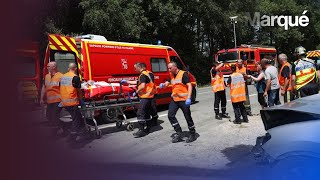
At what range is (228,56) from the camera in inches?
1041

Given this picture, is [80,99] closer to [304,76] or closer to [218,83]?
[218,83]

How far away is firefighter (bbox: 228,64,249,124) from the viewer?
923cm

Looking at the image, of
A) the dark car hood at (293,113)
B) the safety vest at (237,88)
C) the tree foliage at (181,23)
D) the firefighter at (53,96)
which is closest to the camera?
the dark car hood at (293,113)

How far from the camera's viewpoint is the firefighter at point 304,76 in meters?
7.71

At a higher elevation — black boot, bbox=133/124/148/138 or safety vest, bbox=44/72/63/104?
safety vest, bbox=44/72/63/104

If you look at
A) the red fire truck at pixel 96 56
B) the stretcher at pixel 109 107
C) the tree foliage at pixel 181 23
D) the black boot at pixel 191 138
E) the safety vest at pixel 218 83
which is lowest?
the black boot at pixel 191 138

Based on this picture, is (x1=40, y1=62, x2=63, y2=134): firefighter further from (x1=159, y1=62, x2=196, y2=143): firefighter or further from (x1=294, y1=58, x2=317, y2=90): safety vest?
(x1=294, y1=58, x2=317, y2=90): safety vest

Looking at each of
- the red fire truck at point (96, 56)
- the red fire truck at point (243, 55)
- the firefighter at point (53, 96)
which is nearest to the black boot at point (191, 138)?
the firefighter at point (53, 96)

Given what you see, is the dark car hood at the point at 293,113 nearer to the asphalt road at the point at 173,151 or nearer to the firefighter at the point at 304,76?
the asphalt road at the point at 173,151

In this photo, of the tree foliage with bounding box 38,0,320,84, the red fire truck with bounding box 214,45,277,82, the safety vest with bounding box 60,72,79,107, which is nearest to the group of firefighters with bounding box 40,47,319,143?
the safety vest with bounding box 60,72,79,107

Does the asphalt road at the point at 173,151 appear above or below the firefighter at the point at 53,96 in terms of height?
below

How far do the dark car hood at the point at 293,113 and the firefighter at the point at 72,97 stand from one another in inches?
177

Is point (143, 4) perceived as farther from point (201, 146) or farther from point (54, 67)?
point (201, 146)

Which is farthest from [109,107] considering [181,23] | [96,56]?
[181,23]
